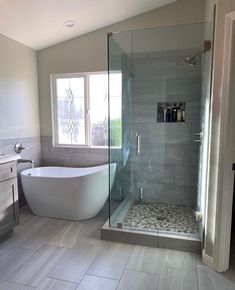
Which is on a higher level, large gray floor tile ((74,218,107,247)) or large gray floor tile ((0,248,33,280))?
large gray floor tile ((74,218,107,247))

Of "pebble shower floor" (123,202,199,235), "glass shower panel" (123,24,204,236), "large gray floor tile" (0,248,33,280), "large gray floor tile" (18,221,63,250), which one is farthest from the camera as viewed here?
"glass shower panel" (123,24,204,236)

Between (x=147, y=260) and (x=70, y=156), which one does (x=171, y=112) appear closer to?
(x=70, y=156)

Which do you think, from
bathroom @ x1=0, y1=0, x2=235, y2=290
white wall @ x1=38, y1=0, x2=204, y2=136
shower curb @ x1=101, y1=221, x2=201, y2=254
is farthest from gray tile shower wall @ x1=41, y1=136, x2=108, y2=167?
shower curb @ x1=101, y1=221, x2=201, y2=254

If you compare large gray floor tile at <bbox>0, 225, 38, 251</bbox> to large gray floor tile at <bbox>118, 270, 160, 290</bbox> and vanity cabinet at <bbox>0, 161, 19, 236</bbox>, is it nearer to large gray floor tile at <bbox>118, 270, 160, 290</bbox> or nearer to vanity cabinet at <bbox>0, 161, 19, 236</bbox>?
vanity cabinet at <bbox>0, 161, 19, 236</bbox>

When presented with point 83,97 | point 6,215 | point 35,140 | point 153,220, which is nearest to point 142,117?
point 83,97

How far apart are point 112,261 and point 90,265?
21cm

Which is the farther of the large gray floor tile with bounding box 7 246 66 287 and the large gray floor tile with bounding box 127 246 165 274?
the large gray floor tile with bounding box 127 246 165 274

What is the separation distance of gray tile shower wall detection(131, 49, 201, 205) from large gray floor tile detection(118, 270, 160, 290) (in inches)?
62.6

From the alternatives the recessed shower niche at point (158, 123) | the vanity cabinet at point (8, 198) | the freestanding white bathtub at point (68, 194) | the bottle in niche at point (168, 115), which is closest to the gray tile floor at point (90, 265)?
the vanity cabinet at point (8, 198)

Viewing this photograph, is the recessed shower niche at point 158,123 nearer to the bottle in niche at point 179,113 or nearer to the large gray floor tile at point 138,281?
the bottle in niche at point 179,113

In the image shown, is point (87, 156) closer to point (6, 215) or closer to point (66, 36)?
point (6, 215)

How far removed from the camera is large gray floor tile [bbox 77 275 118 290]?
6.03 ft

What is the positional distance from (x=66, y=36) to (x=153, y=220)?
9.27ft

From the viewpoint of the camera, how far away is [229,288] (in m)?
1.82
